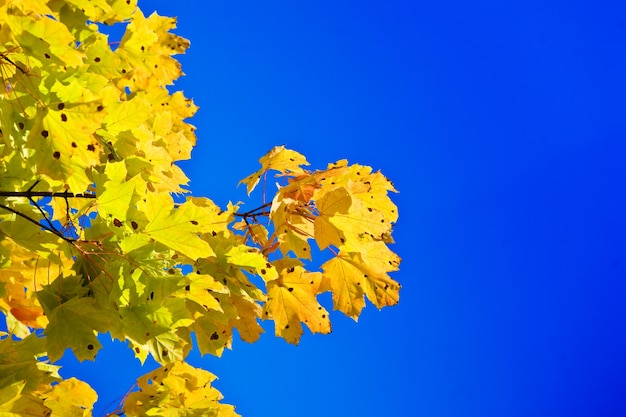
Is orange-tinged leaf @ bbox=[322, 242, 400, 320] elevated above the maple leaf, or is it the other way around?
orange-tinged leaf @ bbox=[322, 242, 400, 320]

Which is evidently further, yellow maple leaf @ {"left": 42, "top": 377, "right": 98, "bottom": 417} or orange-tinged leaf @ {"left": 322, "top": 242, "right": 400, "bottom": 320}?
yellow maple leaf @ {"left": 42, "top": 377, "right": 98, "bottom": 417}

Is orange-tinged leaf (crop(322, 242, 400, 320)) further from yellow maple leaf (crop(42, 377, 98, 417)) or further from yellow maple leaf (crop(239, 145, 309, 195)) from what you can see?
yellow maple leaf (crop(42, 377, 98, 417))

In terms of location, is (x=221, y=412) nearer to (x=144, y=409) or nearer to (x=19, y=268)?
(x=144, y=409)

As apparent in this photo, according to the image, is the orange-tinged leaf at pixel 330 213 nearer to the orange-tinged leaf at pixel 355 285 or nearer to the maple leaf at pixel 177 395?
the orange-tinged leaf at pixel 355 285

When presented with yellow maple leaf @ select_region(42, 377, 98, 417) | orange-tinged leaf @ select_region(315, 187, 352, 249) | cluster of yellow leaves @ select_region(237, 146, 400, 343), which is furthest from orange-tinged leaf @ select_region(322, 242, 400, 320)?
yellow maple leaf @ select_region(42, 377, 98, 417)

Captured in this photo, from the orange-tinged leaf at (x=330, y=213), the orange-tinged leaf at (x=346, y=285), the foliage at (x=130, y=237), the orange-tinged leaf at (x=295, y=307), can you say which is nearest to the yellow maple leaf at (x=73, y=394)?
the foliage at (x=130, y=237)

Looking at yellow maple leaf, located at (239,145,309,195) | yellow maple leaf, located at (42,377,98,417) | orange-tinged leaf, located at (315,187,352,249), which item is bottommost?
yellow maple leaf, located at (42,377,98,417)

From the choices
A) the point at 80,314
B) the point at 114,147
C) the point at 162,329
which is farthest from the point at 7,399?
the point at 114,147

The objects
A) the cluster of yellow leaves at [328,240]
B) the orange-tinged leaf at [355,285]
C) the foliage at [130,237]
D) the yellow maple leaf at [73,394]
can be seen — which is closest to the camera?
the foliage at [130,237]
